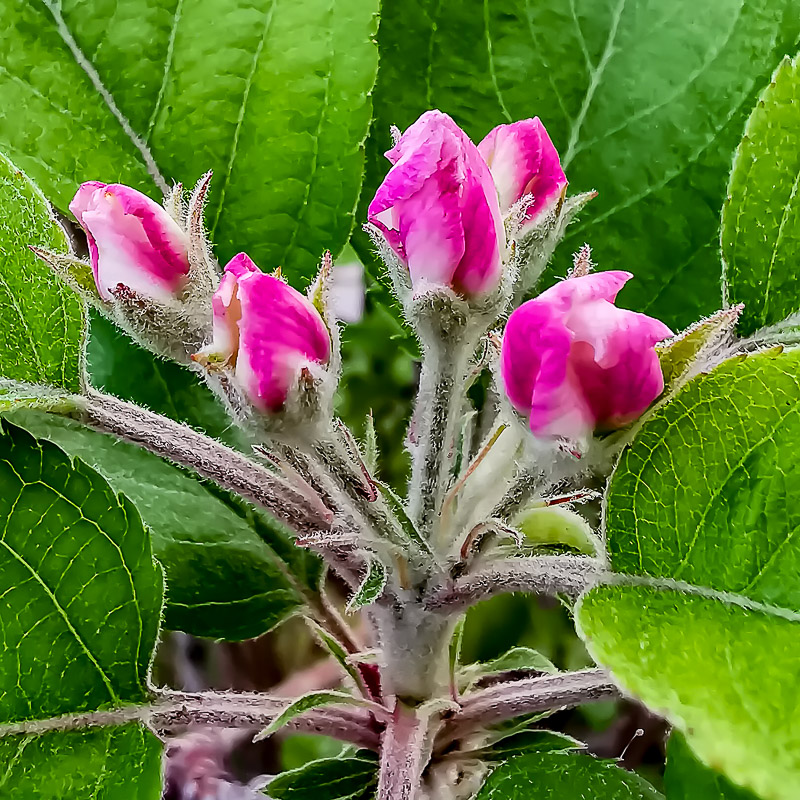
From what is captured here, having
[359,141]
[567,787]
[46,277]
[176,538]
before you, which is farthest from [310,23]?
[567,787]

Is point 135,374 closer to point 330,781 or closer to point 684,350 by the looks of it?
point 330,781

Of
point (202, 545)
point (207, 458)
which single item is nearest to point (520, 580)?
point (207, 458)

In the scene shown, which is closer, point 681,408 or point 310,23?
point 681,408

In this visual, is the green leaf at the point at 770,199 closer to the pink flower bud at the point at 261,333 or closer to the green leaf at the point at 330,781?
the pink flower bud at the point at 261,333

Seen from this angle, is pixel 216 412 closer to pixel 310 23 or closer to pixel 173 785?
pixel 310 23

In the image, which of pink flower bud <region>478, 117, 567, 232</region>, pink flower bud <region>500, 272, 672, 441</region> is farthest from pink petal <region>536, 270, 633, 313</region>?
pink flower bud <region>478, 117, 567, 232</region>
